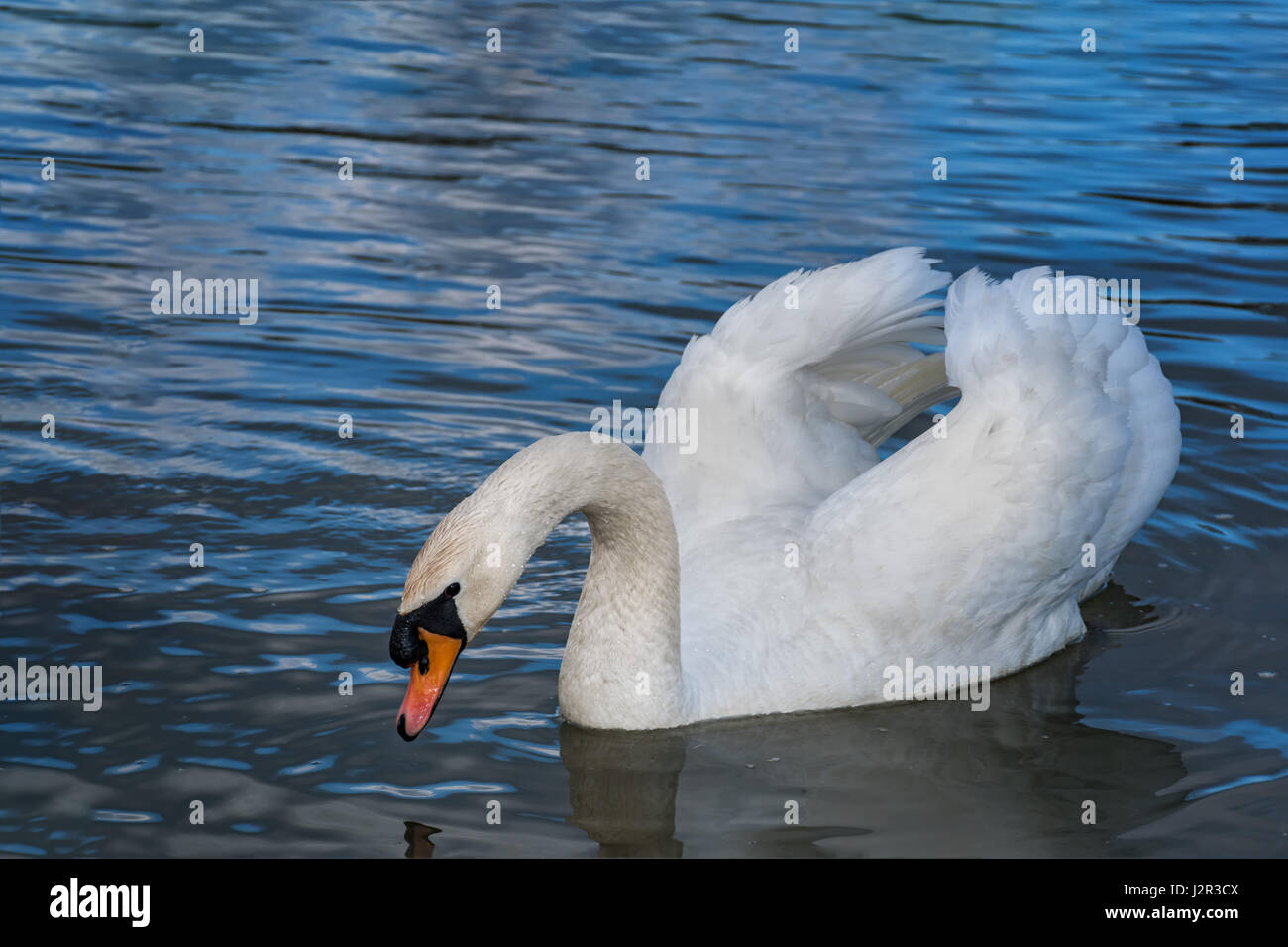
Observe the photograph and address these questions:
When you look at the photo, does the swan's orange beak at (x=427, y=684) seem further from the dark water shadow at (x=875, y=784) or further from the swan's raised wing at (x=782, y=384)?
the swan's raised wing at (x=782, y=384)

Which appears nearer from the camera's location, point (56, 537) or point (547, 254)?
point (56, 537)

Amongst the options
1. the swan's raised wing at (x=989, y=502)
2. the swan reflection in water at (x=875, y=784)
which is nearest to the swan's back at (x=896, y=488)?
the swan's raised wing at (x=989, y=502)

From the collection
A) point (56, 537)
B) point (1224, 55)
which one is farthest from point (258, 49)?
point (56, 537)

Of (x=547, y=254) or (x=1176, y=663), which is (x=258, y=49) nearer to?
(x=547, y=254)

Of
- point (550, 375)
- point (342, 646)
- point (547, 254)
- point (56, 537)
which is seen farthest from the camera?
point (547, 254)

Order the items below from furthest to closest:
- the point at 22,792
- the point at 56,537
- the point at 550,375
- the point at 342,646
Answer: the point at 550,375
the point at 56,537
the point at 342,646
the point at 22,792

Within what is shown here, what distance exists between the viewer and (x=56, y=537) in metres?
7.64

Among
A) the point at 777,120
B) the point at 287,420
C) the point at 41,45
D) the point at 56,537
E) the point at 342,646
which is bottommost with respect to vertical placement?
the point at 342,646

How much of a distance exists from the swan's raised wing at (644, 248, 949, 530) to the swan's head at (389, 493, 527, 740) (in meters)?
1.74

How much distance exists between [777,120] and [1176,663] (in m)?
9.45

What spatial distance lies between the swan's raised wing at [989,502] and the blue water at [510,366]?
362 millimetres

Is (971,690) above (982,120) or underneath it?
underneath

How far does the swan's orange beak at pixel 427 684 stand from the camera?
5.53 meters

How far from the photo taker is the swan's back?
6484 millimetres
